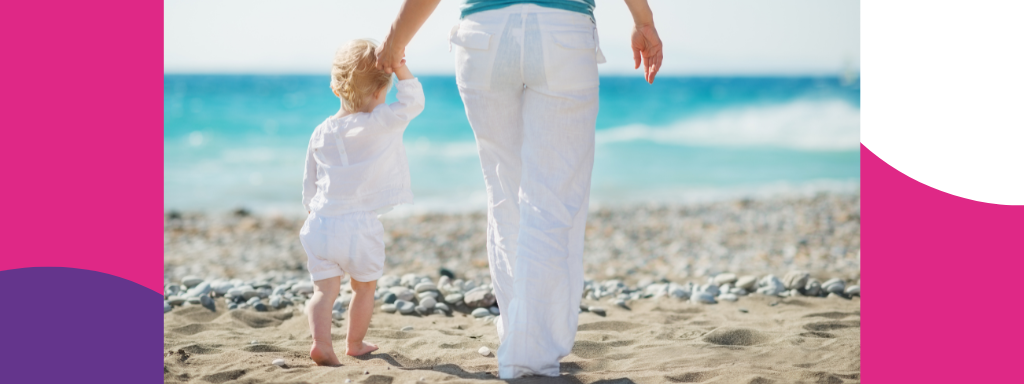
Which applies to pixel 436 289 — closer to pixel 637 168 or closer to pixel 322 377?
pixel 322 377

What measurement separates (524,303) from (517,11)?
0.92 metres

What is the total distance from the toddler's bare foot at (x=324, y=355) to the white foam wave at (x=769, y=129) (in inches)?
617

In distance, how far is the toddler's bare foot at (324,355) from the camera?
9.00ft

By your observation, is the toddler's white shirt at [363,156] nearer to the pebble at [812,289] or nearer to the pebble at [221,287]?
the pebble at [221,287]

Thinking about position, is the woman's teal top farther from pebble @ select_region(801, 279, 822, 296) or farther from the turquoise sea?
the turquoise sea

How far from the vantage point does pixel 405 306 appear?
388cm

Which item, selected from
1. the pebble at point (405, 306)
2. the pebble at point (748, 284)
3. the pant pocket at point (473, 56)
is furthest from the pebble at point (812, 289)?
the pant pocket at point (473, 56)

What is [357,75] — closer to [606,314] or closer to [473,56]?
[473,56]

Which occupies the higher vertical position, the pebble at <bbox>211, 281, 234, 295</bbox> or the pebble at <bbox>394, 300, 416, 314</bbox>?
the pebble at <bbox>211, 281, 234, 295</bbox>

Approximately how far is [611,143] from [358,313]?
50.3 ft

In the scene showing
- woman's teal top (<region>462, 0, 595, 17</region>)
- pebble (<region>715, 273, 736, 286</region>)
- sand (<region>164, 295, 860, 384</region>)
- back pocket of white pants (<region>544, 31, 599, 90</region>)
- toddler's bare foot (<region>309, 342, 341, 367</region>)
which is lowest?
sand (<region>164, 295, 860, 384</region>)

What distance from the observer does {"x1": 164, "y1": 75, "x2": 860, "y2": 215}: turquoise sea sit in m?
11.9

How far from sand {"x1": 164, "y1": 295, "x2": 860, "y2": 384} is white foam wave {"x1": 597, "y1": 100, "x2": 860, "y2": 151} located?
Result: 1455 centimetres

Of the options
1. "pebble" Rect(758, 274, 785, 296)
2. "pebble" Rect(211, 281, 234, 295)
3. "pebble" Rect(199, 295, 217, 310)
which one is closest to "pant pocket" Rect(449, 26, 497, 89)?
"pebble" Rect(199, 295, 217, 310)
